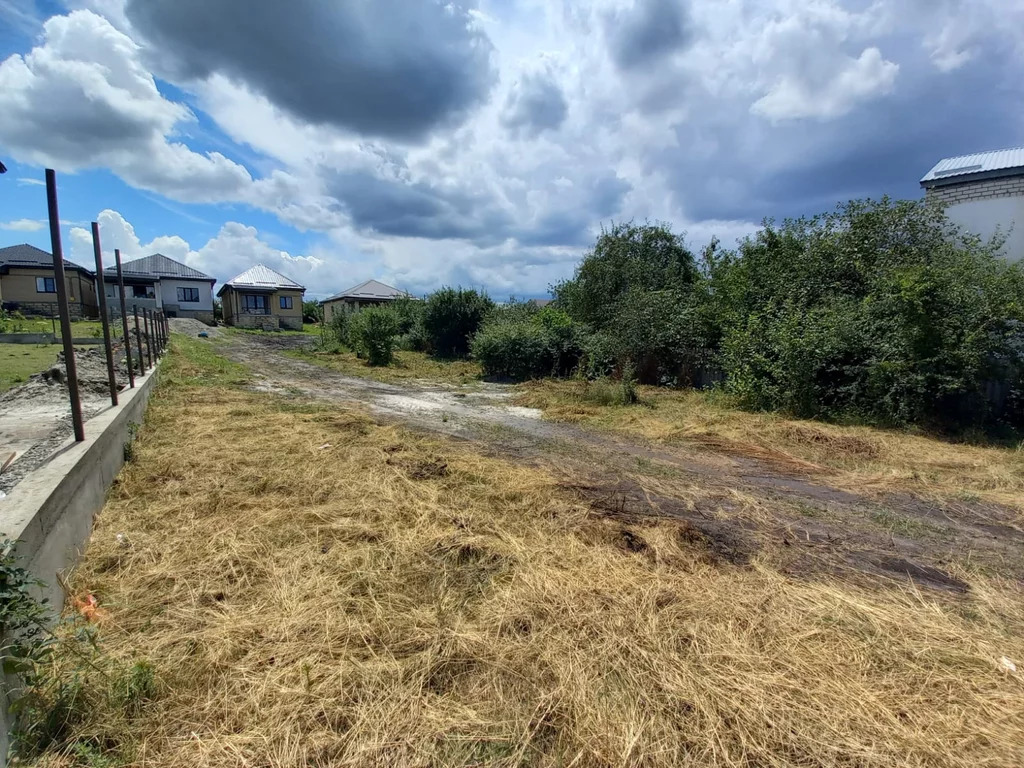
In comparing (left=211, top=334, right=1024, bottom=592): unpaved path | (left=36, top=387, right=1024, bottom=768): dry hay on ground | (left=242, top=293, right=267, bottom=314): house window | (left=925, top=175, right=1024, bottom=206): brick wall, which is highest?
(left=925, top=175, right=1024, bottom=206): brick wall

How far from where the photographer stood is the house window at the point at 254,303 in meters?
38.4

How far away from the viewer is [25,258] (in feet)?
100

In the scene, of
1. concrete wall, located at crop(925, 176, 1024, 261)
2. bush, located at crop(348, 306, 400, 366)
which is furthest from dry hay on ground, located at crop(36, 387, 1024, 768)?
bush, located at crop(348, 306, 400, 366)

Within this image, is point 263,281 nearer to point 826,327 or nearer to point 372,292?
point 372,292

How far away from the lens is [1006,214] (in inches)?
422

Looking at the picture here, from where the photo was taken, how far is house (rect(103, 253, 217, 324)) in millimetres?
35000

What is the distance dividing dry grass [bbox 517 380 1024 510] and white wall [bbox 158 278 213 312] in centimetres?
3815

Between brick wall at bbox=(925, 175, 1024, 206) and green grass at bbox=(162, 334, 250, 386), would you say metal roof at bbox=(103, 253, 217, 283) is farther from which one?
brick wall at bbox=(925, 175, 1024, 206)

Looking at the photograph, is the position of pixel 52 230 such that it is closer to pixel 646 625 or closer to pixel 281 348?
pixel 646 625

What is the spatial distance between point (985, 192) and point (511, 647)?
15139 millimetres

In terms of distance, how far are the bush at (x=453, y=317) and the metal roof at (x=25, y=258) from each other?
26.6 meters

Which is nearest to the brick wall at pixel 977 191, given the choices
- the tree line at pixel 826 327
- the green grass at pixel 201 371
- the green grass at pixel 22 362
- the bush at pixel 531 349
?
the tree line at pixel 826 327

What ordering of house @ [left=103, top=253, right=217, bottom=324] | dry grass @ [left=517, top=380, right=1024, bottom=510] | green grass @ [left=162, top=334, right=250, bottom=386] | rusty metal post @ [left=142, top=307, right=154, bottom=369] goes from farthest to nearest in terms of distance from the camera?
house @ [left=103, top=253, right=217, bottom=324]
green grass @ [left=162, top=334, right=250, bottom=386]
rusty metal post @ [left=142, top=307, right=154, bottom=369]
dry grass @ [left=517, top=380, right=1024, bottom=510]

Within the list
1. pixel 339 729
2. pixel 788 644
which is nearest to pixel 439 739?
pixel 339 729
